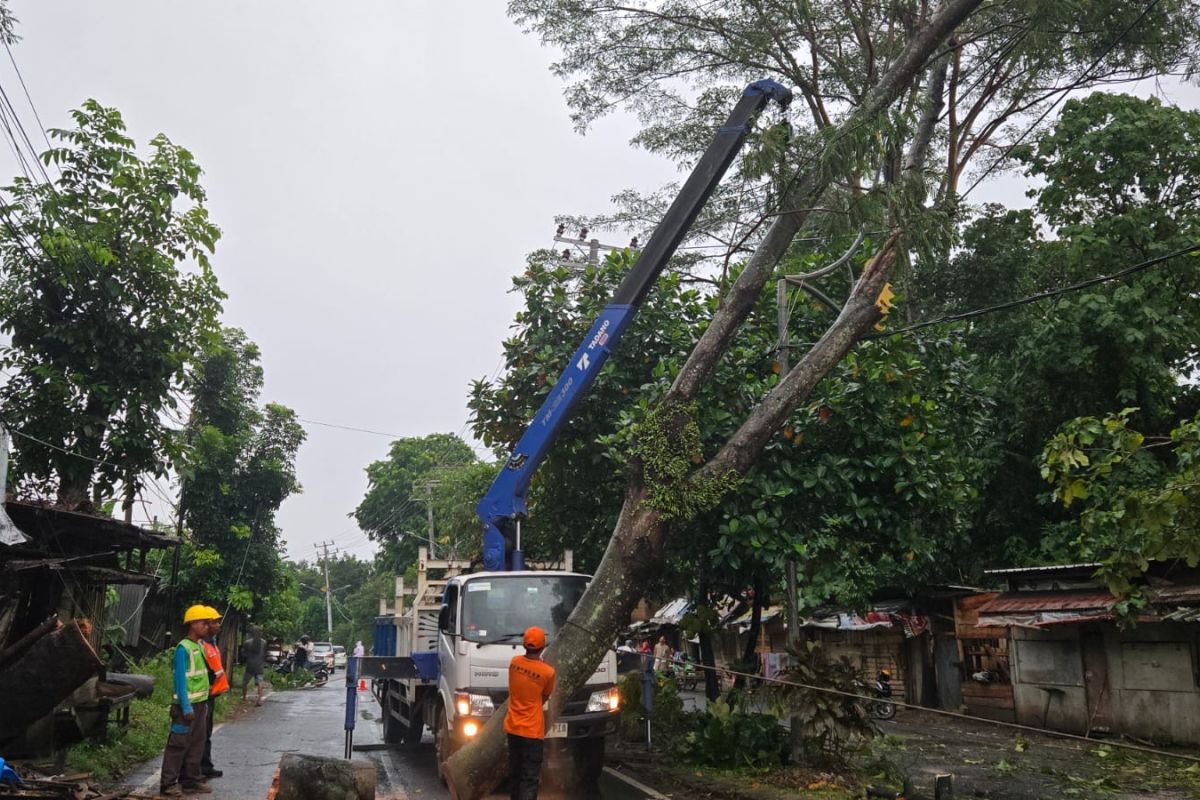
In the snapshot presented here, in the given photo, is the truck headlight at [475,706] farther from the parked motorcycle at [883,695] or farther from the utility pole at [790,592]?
the parked motorcycle at [883,695]

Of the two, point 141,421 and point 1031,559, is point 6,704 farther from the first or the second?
point 1031,559

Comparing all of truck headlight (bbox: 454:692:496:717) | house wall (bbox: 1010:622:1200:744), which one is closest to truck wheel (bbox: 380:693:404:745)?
truck headlight (bbox: 454:692:496:717)

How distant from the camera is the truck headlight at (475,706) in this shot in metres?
9.63

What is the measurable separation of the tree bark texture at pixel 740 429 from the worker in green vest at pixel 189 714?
255 centimetres

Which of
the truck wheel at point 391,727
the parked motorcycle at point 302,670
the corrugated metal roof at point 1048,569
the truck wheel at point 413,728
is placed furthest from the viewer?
the parked motorcycle at point 302,670

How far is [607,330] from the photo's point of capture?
36.9ft

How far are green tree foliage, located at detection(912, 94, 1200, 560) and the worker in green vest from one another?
1670cm

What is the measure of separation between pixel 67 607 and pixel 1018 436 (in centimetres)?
1870

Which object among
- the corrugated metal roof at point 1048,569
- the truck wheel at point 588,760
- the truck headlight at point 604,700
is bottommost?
the truck wheel at point 588,760

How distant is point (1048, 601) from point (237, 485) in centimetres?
2177

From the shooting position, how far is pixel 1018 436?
848 inches

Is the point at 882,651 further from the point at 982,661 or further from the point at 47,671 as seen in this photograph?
the point at 47,671

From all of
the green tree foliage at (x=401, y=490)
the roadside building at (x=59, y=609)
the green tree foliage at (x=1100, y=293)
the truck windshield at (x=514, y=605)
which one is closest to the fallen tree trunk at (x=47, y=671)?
the roadside building at (x=59, y=609)

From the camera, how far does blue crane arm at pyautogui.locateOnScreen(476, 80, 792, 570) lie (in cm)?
1087
